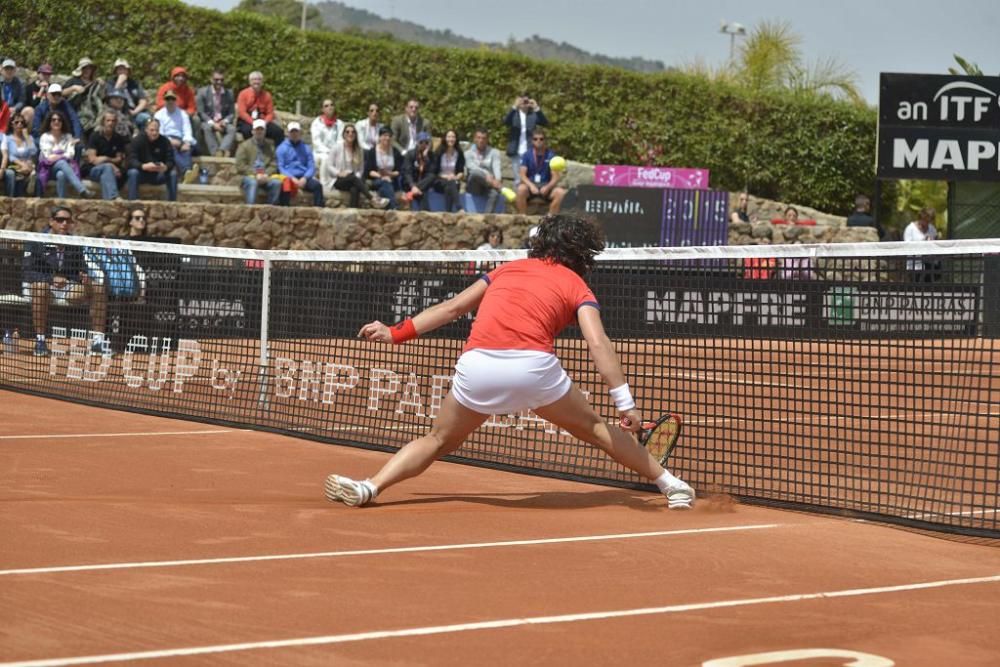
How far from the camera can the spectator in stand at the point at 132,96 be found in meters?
22.8

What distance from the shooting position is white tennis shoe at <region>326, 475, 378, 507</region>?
8398mm

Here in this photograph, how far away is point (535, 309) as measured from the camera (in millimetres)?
8102

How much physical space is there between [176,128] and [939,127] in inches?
533

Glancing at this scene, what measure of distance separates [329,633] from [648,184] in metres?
24.3

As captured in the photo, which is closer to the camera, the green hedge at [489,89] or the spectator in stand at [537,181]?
the spectator in stand at [537,181]

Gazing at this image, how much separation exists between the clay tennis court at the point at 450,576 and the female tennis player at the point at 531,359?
11.6 inches

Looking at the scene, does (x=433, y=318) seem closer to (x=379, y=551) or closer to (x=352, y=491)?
(x=352, y=491)

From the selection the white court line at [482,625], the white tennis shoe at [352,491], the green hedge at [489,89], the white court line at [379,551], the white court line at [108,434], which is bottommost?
the white court line at [108,434]

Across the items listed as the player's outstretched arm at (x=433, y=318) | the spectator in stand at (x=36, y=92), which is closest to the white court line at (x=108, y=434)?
the player's outstretched arm at (x=433, y=318)

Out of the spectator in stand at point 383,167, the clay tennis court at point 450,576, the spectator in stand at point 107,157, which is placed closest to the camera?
the clay tennis court at point 450,576

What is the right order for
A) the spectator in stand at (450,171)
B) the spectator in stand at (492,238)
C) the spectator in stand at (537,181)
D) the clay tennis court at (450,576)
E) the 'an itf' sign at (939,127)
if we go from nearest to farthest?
1. the clay tennis court at (450,576)
2. the spectator in stand at (492,238)
3. the spectator in stand at (450,171)
4. the spectator in stand at (537,181)
5. the 'an itf' sign at (939,127)

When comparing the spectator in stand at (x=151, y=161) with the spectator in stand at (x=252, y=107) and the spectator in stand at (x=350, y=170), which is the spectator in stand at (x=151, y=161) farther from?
the spectator in stand at (x=252, y=107)

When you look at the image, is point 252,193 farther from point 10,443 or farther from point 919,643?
point 919,643

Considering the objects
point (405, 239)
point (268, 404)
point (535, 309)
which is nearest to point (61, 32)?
point (405, 239)
